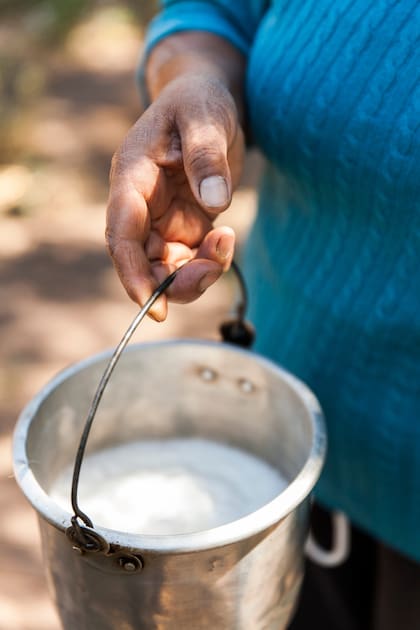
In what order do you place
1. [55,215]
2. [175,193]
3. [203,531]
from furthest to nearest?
[55,215], [175,193], [203,531]

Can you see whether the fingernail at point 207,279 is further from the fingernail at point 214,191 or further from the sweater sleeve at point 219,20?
the sweater sleeve at point 219,20

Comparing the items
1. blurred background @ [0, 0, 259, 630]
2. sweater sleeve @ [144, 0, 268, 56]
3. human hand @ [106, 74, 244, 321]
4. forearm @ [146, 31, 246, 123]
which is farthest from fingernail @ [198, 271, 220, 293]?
blurred background @ [0, 0, 259, 630]

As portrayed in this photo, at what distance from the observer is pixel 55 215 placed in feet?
7.84

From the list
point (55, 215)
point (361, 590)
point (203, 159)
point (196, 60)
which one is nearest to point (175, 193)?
point (203, 159)

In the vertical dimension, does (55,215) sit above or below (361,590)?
below

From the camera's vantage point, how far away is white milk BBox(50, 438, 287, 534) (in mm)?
693

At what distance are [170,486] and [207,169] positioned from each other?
0.30 m

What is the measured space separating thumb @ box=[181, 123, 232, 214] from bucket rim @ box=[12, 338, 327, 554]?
19 cm

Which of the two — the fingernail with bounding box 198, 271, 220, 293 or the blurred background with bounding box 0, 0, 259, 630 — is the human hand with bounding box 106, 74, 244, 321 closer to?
the fingernail with bounding box 198, 271, 220, 293

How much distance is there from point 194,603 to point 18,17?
3.20 metres

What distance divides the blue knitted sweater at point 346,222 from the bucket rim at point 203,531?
0.11m

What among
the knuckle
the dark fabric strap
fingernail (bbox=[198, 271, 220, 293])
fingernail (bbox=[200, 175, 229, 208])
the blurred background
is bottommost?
the blurred background

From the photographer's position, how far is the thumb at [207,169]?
61cm

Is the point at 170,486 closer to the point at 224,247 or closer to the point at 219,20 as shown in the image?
the point at 224,247
